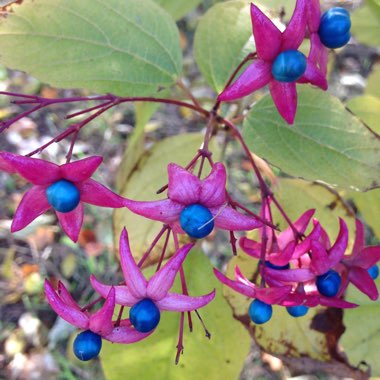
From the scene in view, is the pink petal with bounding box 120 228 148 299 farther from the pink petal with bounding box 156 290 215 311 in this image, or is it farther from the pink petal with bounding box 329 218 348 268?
the pink petal with bounding box 329 218 348 268

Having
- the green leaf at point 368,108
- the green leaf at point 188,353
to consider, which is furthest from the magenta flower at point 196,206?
the green leaf at point 368,108

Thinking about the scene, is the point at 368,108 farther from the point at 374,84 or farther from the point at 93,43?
the point at 93,43

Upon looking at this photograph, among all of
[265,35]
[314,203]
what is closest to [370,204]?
[314,203]

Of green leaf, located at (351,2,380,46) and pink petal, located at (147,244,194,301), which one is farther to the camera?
green leaf, located at (351,2,380,46)

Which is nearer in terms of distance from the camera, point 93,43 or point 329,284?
point 329,284

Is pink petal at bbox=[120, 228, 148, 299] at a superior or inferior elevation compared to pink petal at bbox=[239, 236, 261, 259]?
superior

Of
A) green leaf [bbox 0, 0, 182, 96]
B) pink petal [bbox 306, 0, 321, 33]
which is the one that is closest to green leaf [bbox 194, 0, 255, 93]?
green leaf [bbox 0, 0, 182, 96]
